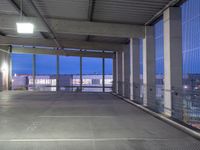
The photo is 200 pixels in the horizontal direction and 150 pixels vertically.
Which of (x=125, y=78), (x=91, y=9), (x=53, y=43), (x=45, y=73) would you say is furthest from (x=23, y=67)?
(x=91, y=9)

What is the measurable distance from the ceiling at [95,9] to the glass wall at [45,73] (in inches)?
491

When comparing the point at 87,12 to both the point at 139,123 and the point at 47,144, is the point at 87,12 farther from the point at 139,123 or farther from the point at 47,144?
the point at 47,144

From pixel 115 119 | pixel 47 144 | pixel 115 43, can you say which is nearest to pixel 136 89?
pixel 115 43

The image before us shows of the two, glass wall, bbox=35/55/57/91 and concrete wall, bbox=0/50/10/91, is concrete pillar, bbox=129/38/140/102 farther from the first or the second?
glass wall, bbox=35/55/57/91

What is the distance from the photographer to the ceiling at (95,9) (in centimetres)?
754

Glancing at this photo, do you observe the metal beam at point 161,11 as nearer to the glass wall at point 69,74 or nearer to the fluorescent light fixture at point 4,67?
the fluorescent light fixture at point 4,67

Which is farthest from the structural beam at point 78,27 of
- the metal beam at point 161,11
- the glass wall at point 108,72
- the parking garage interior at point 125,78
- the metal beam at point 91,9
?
the glass wall at point 108,72

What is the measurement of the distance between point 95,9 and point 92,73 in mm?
14409

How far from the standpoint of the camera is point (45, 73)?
22.1 meters

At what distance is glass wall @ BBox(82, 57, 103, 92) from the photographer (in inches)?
857

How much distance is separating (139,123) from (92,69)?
1661 cm

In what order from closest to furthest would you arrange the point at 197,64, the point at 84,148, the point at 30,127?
the point at 84,148 < the point at 30,127 < the point at 197,64

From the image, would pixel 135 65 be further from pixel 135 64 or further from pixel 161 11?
pixel 161 11

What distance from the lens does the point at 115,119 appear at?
670 centimetres
